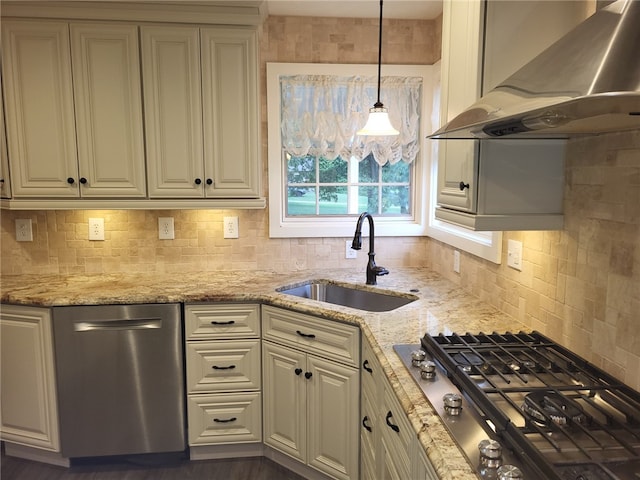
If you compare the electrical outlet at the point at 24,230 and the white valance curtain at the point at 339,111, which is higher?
the white valance curtain at the point at 339,111

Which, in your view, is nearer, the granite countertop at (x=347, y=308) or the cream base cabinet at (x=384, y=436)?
the cream base cabinet at (x=384, y=436)

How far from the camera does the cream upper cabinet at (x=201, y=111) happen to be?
2.53 meters

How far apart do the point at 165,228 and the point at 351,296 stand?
122 cm

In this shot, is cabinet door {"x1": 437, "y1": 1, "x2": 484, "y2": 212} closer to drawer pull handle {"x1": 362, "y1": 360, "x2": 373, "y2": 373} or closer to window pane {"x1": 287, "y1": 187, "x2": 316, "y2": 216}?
drawer pull handle {"x1": 362, "y1": 360, "x2": 373, "y2": 373}

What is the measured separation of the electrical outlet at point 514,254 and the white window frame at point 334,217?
40.7 inches

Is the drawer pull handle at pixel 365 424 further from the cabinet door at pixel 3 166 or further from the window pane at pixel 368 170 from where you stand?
the cabinet door at pixel 3 166

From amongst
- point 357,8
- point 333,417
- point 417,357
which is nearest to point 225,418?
point 333,417

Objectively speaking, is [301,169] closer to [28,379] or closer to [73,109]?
[73,109]

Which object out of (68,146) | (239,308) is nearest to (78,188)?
(68,146)

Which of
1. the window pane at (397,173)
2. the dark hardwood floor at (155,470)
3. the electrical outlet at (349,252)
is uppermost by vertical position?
the window pane at (397,173)

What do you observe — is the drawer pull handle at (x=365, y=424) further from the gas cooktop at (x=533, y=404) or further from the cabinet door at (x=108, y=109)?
the cabinet door at (x=108, y=109)

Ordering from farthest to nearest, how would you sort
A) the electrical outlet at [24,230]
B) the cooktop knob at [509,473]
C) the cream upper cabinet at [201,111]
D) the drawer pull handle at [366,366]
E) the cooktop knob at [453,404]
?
the electrical outlet at [24,230] < the cream upper cabinet at [201,111] < the drawer pull handle at [366,366] < the cooktop knob at [453,404] < the cooktop knob at [509,473]

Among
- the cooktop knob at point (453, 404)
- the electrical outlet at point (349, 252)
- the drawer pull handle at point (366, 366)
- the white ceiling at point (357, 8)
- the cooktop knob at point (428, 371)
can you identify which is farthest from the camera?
the electrical outlet at point (349, 252)

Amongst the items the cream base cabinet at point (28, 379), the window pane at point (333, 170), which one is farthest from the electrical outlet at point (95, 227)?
the window pane at point (333, 170)
